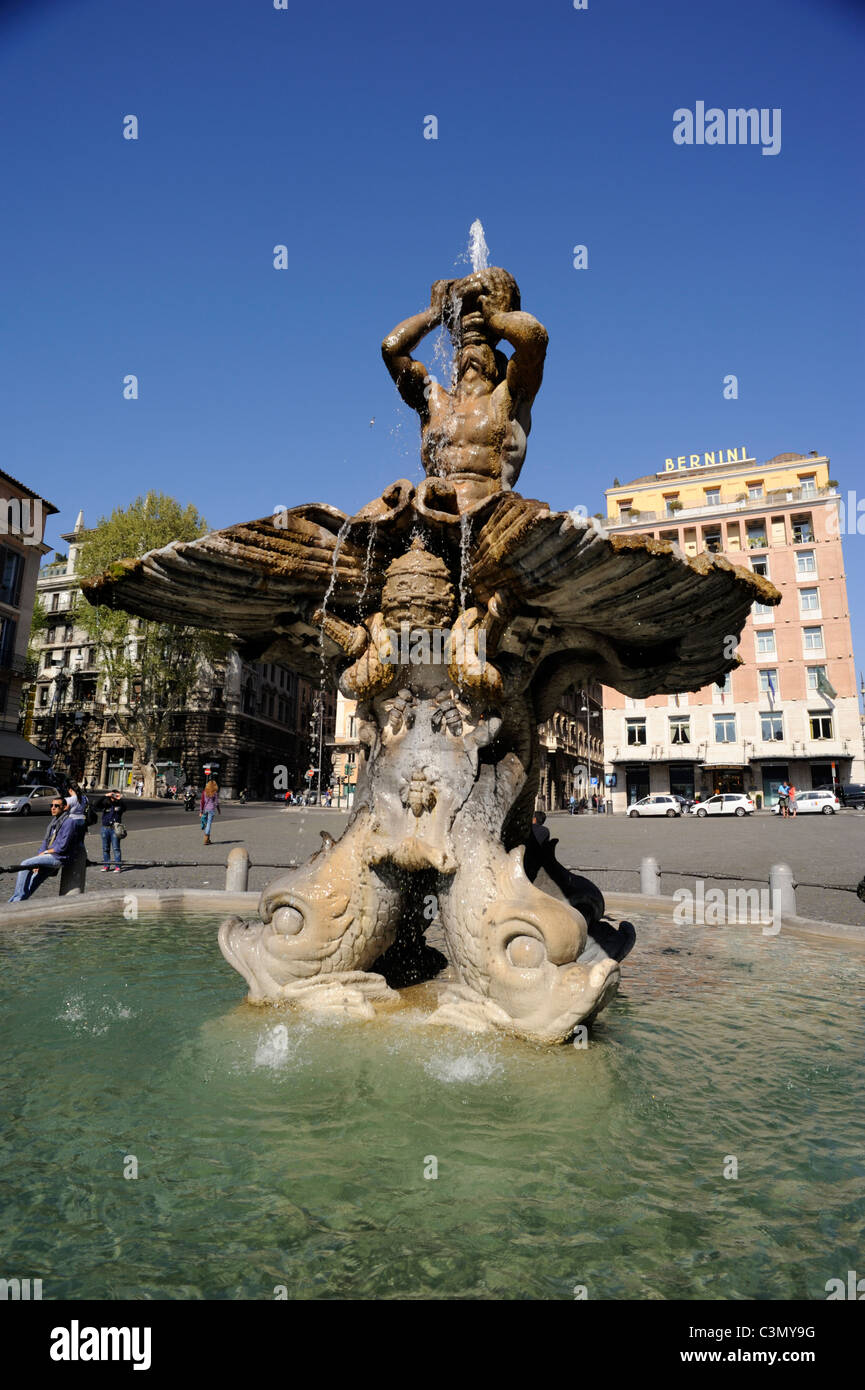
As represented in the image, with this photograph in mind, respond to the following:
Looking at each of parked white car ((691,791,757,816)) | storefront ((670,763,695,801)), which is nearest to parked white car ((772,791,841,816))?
parked white car ((691,791,757,816))

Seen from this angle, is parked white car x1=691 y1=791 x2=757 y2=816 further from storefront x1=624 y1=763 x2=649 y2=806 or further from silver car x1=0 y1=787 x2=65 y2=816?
silver car x1=0 y1=787 x2=65 y2=816

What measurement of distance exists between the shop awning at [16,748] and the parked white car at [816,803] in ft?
116

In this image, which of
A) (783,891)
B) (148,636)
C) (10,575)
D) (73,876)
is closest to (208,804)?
(73,876)

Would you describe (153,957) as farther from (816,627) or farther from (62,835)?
(816,627)

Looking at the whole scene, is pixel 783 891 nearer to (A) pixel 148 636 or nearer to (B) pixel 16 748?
(B) pixel 16 748

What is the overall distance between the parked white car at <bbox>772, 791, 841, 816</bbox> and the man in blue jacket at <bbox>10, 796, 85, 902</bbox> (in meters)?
36.6

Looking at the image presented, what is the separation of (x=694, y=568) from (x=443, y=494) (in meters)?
1.56

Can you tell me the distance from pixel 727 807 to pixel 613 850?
2220cm

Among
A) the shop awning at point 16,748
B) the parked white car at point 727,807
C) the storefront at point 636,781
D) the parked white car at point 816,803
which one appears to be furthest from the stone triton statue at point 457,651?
the storefront at point 636,781

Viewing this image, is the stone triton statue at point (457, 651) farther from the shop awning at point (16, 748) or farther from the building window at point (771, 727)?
the building window at point (771, 727)

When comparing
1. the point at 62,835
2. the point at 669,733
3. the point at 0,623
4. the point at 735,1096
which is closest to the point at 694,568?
the point at 735,1096

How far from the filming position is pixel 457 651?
4.26 metres

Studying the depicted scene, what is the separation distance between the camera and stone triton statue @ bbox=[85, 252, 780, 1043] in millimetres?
3721

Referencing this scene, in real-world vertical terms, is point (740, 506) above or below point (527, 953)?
above
